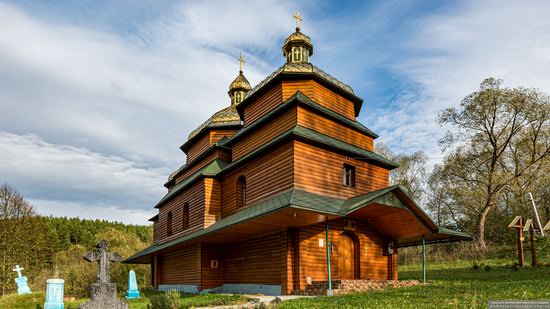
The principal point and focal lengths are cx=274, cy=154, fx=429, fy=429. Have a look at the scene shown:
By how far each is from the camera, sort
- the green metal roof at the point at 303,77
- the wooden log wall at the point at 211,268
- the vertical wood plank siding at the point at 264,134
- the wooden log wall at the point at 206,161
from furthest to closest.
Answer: the wooden log wall at the point at 206,161 → the wooden log wall at the point at 211,268 → the green metal roof at the point at 303,77 → the vertical wood plank siding at the point at 264,134

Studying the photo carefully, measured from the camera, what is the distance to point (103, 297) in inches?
389

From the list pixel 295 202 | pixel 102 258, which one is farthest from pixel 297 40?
pixel 102 258

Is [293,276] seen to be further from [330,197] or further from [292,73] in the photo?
[292,73]

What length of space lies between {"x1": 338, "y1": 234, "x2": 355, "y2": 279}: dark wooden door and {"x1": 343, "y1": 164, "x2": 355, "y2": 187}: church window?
6.55 feet

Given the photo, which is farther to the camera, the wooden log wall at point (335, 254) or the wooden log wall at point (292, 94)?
the wooden log wall at point (292, 94)

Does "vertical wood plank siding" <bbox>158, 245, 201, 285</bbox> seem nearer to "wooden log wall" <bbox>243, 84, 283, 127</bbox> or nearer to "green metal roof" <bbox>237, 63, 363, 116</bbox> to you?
"wooden log wall" <bbox>243, 84, 283, 127</bbox>

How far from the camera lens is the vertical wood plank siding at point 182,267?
17.9 meters

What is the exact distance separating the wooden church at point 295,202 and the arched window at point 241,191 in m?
0.04

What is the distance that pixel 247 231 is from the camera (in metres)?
14.7

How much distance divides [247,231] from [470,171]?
20.2 m

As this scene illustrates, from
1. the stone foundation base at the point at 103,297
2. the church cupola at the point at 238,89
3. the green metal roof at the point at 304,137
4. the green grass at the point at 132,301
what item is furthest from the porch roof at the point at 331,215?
the church cupola at the point at 238,89

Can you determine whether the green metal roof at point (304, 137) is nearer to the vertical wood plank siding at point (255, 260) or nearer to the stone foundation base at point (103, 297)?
the vertical wood plank siding at point (255, 260)

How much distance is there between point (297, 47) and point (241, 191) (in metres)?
7.22

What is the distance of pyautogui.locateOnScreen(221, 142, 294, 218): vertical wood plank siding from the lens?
14.2 m
